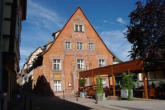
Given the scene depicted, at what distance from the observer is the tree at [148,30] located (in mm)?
16422

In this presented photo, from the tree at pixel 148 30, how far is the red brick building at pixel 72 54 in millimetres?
15603

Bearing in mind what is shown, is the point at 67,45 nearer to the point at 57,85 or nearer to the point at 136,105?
the point at 57,85

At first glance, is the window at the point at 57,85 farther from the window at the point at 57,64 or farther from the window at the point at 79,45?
the window at the point at 79,45

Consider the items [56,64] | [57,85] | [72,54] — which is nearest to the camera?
[57,85]

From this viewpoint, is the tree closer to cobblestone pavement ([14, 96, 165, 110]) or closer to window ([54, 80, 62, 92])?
cobblestone pavement ([14, 96, 165, 110])

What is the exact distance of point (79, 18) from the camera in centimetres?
3516

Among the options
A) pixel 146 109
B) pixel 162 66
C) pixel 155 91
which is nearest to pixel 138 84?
pixel 155 91

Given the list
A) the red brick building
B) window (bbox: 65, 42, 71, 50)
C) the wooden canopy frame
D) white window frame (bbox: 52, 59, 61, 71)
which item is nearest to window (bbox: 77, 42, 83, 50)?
the red brick building

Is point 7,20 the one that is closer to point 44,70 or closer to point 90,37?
point 44,70

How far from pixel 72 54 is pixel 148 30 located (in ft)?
58.9

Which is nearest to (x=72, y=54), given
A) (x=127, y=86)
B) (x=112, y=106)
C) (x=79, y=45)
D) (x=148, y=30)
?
(x=79, y=45)

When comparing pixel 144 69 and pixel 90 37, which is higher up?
pixel 90 37

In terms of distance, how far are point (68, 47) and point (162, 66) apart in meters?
19.4

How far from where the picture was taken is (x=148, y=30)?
1734cm
